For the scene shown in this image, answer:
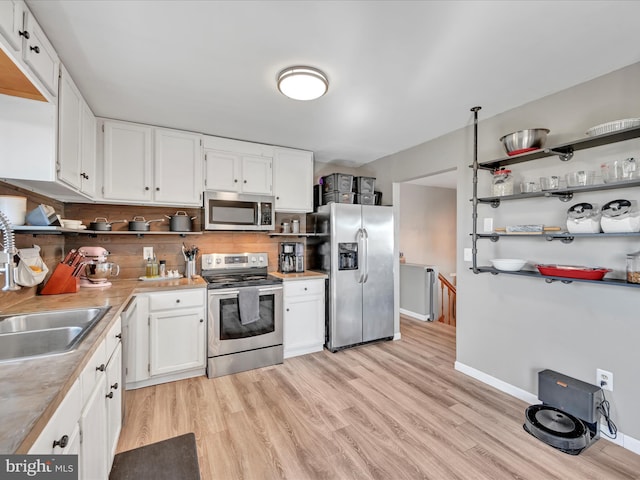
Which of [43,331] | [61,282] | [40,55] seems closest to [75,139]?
[40,55]

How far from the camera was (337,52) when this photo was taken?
182cm

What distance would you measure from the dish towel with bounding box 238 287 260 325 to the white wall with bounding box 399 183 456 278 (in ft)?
13.1

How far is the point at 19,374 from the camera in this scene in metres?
0.99

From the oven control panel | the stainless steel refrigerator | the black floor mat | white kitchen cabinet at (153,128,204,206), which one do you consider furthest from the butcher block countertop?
the stainless steel refrigerator

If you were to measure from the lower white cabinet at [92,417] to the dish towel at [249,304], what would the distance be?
3.79 feet

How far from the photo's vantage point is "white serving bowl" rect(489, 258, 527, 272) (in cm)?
240

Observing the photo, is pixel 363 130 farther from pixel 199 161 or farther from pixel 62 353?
pixel 62 353

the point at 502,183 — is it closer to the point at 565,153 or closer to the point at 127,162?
the point at 565,153

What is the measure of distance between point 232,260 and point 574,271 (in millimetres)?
3111

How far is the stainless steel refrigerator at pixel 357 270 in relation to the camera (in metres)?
3.54

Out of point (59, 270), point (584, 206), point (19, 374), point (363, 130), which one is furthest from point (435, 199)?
point (19, 374)

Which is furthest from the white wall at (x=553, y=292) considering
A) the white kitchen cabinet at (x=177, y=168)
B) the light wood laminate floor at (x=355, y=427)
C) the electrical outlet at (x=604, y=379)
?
the white kitchen cabinet at (x=177, y=168)

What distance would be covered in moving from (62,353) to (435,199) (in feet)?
22.3

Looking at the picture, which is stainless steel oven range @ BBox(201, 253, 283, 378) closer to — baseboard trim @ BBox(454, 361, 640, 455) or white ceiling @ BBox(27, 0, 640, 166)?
white ceiling @ BBox(27, 0, 640, 166)
